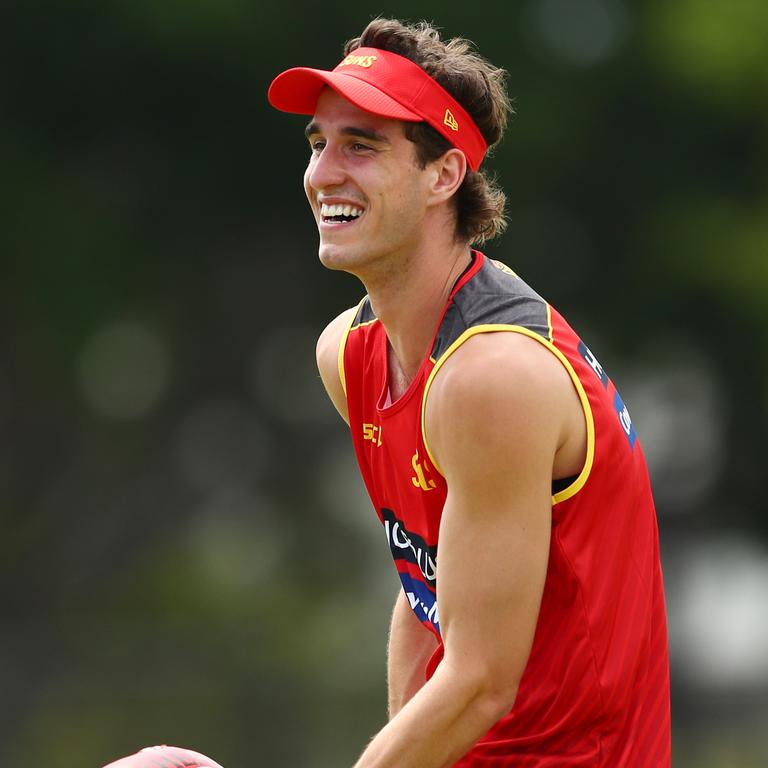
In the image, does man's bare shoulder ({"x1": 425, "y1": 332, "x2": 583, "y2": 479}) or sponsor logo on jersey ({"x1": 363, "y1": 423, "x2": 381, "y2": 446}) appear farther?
sponsor logo on jersey ({"x1": 363, "y1": 423, "x2": 381, "y2": 446})

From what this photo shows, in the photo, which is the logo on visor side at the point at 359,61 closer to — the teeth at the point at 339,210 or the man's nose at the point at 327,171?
the man's nose at the point at 327,171

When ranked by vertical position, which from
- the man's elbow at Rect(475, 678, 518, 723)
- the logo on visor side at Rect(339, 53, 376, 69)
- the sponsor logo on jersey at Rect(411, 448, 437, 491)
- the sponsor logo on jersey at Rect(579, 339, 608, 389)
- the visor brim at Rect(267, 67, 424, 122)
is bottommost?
the man's elbow at Rect(475, 678, 518, 723)

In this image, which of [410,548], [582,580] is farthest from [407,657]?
[582,580]

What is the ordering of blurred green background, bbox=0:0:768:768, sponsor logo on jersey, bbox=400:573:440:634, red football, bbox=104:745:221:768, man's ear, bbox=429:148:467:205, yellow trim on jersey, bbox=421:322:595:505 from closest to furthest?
yellow trim on jersey, bbox=421:322:595:505, red football, bbox=104:745:221:768, man's ear, bbox=429:148:467:205, sponsor logo on jersey, bbox=400:573:440:634, blurred green background, bbox=0:0:768:768

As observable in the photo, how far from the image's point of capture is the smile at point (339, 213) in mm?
3611

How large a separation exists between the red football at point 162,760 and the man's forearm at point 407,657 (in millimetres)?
646

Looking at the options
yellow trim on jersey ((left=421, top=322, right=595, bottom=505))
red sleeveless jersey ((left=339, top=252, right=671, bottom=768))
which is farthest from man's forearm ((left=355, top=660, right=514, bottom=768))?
yellow trim on jersey ((left=421, top=322, right=595, bottom=505))

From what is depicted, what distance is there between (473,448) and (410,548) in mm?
574

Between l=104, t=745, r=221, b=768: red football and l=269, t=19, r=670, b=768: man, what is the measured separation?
0.44m

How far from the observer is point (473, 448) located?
3219 mm

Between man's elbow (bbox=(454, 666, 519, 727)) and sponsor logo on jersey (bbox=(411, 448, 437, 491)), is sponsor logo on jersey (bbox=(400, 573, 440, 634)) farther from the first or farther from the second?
man's elbow (bbox=(454, 666, 519, 727))

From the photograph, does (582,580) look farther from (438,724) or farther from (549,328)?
(549,328)

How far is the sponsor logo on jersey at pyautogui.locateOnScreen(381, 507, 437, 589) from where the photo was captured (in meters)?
3.64

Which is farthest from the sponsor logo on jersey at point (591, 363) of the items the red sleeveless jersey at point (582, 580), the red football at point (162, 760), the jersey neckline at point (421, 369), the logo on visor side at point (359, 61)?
the red football at point (162, 760)
